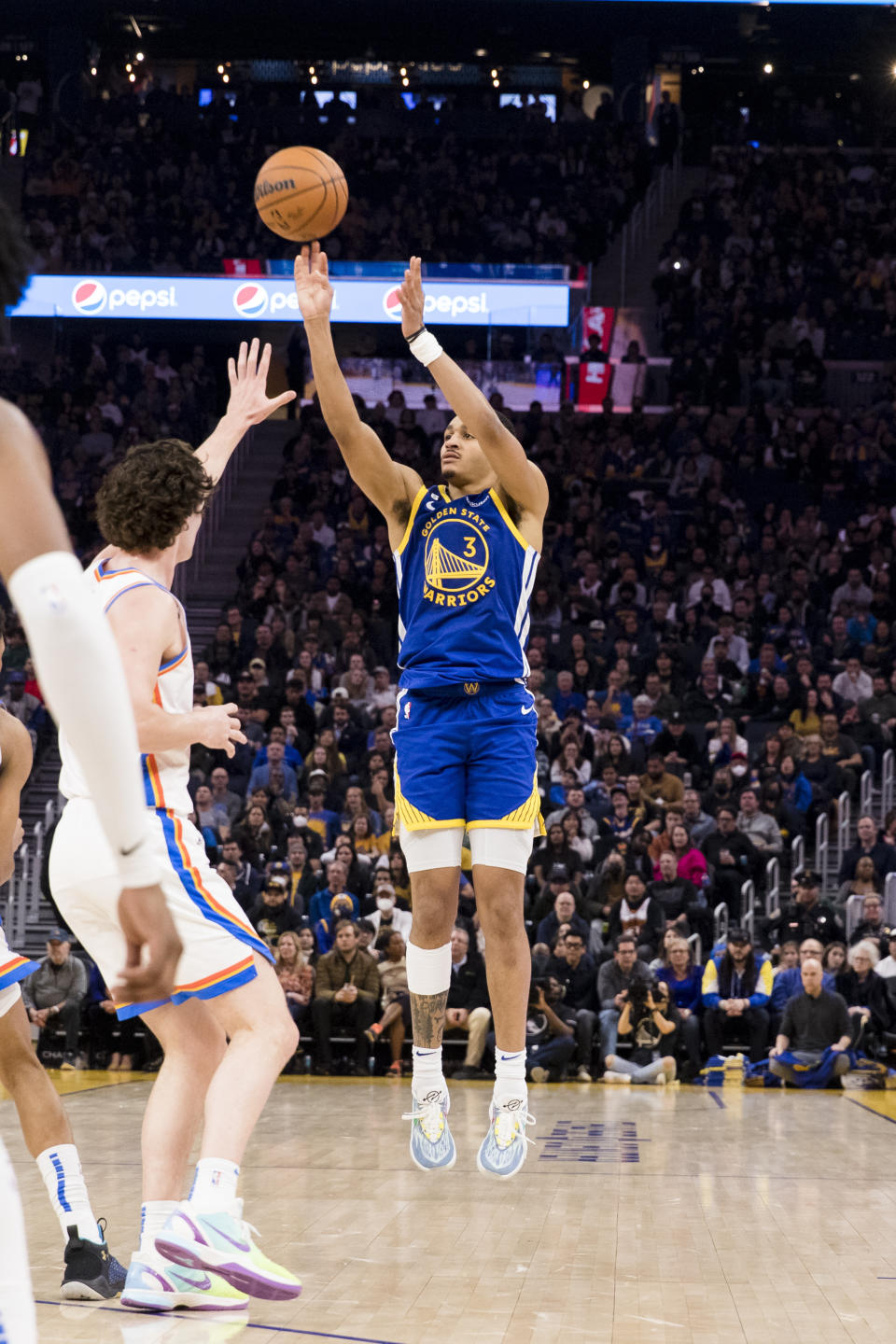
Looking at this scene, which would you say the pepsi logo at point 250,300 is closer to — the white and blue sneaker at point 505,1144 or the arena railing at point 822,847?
the arena railing at point 822,847

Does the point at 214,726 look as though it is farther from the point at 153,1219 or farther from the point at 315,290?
the point at 315,290

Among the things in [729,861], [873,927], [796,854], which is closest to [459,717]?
[873,927]

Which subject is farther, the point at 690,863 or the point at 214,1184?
the point at 690,863

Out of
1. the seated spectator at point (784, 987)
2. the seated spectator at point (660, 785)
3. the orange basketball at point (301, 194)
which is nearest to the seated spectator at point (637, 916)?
the seated spectator at point (784, 987)

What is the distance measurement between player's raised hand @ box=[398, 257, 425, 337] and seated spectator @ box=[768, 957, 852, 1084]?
8272 millimetres

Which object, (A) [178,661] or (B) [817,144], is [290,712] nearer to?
(A) [178,661]

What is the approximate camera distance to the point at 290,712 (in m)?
16.3

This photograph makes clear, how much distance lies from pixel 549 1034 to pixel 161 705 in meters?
9.13

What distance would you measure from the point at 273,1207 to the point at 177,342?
19249 mm

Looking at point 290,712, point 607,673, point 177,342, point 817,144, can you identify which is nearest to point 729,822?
point 607,673

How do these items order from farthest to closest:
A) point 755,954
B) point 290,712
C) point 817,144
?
point 817,144, point 290,712, point 755,954

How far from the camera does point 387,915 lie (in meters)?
13.4

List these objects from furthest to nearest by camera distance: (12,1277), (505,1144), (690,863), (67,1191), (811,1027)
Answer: (690,863)
(811,1027)
(505,1144)
(67,1191)
(12,1277)

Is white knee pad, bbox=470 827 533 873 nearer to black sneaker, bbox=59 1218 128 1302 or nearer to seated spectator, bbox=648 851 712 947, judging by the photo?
black sneaker, bbox=59 1218 128 1302
